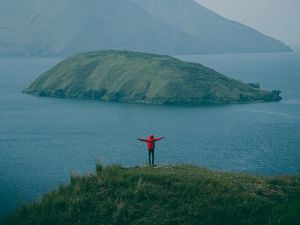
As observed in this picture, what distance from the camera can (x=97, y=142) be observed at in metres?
111

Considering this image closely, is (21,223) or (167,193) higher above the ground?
(167,193)

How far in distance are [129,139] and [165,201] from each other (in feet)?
242

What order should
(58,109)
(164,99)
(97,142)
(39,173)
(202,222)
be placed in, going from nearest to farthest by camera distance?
1. (202,222)
2. (39,173)
3. (97,142)
4. (58,109)
5. (164,99)

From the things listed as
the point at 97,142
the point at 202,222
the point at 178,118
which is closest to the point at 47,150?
the point at 97,142

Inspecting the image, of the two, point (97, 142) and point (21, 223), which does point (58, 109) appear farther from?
point (21, 223)

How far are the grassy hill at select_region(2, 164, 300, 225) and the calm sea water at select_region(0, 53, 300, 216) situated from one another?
16504 mm

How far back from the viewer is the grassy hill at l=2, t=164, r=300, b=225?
3850cm

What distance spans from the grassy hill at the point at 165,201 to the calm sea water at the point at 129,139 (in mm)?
16504

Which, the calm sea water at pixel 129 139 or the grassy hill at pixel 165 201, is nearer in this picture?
the grassy hill at pixel 165 201

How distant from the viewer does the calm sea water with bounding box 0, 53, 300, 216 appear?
82.2m

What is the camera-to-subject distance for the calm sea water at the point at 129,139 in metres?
82.2

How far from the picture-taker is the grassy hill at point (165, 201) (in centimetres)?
3850

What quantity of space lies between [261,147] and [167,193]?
65.1 metres

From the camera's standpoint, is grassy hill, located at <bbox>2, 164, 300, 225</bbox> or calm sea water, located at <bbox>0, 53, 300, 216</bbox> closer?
grassy hill, located at <bbox>2, 164, 300, 225</bbox>
